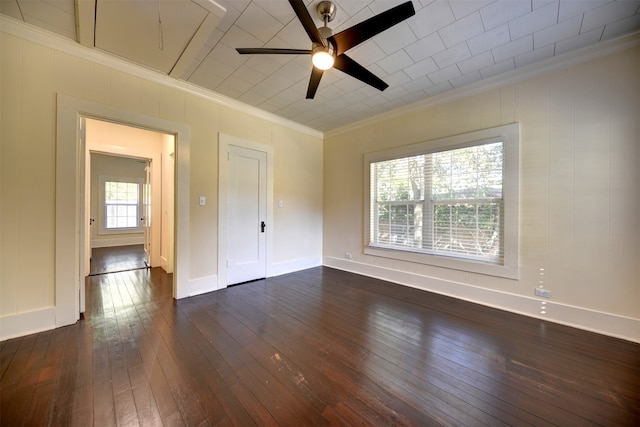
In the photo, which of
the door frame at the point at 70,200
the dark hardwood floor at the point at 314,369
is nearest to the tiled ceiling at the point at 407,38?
the door frame at the point at 70,200

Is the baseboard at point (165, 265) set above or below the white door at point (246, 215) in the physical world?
below

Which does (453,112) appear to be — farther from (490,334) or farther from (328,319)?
(328,319)

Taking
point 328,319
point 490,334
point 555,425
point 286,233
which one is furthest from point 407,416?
point 286,233

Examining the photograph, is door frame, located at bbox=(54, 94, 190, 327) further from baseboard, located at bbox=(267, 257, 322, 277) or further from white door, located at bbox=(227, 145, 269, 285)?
baseboard, located at bbox=(267, 257, 322, 277)

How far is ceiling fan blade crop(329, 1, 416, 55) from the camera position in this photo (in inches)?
62.2

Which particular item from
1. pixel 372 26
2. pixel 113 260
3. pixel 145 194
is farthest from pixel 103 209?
pixel 372 26

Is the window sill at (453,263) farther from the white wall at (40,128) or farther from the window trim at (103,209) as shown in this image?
the window trim at (103,209)

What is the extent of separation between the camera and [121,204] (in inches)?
318

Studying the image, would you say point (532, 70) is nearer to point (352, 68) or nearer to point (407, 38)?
point (407, 38)

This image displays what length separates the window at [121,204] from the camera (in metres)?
7.80

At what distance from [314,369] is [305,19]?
255 centimetres

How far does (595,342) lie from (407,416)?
222cm

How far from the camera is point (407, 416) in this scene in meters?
1.43

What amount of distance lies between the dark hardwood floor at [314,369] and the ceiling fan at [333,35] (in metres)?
2.52
